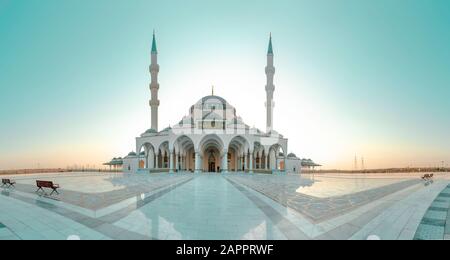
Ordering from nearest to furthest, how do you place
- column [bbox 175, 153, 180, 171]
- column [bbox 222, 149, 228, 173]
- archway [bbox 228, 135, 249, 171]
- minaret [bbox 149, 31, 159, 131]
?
column [bbox 222, 149, 228, 173]
column [bbox 175, 153, 180, 171]
archway [bbox 228, 135, 249, 171]
minaret [bbox 149, 31, 159, 131]

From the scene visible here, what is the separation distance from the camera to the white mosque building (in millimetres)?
31513

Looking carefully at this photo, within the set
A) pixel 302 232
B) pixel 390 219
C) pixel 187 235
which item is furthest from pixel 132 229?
pixel 390 219


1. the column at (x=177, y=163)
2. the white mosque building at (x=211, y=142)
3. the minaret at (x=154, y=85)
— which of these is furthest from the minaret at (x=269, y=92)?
the minaret at (x=154, y=85)

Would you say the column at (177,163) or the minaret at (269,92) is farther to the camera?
the minaret at (269,92)

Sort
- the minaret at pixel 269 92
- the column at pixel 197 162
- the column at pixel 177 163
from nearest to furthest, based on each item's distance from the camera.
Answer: the column at pixel 197 162, the column at pixel 177 163, the minaret at pixel 269 92

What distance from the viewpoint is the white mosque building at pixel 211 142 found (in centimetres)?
3151

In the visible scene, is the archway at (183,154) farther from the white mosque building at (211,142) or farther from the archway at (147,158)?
the archway at (147,158)

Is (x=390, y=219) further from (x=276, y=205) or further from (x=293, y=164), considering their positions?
(x=293, y=164)

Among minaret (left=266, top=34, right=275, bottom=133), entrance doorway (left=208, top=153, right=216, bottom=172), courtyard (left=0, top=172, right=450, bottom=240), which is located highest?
minaret (left=266, top=34, right=275, bottom=133)

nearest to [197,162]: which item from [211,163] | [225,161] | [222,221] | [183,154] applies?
[225,161]

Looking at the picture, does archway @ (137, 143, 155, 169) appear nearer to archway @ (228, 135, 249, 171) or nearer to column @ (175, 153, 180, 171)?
column @ (175, 153, 180, 171)

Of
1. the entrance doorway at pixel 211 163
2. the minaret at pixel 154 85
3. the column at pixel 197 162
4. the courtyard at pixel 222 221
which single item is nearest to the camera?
the courtyard at pixel 222 221

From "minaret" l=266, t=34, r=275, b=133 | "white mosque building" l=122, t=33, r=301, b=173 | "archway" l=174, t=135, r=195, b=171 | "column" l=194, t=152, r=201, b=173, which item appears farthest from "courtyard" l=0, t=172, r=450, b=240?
"minaret" l=266, t=34, r=275, b=133
